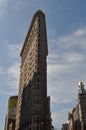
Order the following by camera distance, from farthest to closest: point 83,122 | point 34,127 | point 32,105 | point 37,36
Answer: point 83,122
point 37,36
point 32,105
point 34,127

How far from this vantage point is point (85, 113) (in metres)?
199

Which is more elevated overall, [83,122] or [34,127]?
[83,122]

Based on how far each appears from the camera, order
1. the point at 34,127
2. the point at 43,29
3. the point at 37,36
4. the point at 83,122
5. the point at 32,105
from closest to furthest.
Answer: the point at 34,127, the point at 32,105, the point at 37,36, the point at 43,29, the point at 83,122

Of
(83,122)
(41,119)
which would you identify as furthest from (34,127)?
(83,122)

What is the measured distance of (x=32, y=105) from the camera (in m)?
115

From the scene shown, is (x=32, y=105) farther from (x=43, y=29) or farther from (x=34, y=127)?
(x=43, y=29)

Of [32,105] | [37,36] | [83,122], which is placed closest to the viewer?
[32,105]

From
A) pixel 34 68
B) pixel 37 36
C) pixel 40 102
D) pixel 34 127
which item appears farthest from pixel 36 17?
pixel 34 127

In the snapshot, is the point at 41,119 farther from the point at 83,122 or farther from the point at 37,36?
the point at 83,122

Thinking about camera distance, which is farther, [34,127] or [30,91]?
[30,91]

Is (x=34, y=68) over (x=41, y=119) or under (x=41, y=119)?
over

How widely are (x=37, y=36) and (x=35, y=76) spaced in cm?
2748

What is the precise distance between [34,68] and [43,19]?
125ft

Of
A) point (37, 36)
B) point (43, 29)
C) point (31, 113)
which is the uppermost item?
point (43, 29)
